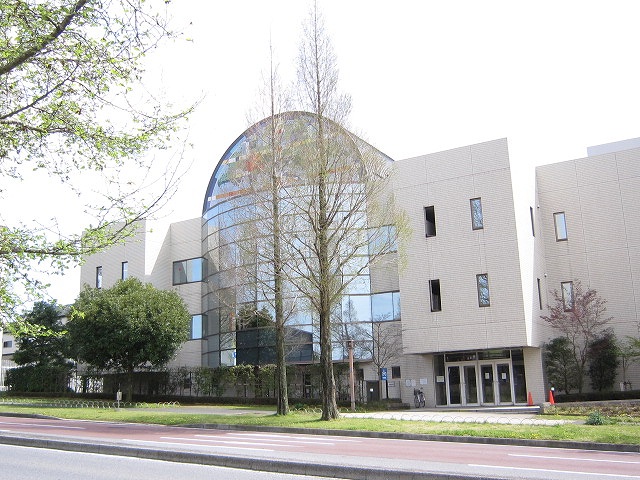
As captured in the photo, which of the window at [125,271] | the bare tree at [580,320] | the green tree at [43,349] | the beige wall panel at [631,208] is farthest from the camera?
the window at [125,271]

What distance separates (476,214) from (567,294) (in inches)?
267

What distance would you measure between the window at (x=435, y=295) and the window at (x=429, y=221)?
241cm

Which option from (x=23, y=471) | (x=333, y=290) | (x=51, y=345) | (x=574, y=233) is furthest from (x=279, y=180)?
(x=51, y=345)

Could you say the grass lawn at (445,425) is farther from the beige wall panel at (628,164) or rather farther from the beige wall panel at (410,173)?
the beige wall panel at (628,164)

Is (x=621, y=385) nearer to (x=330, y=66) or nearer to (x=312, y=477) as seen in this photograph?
(x=330, y=66)

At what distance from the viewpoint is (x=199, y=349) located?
4194cm

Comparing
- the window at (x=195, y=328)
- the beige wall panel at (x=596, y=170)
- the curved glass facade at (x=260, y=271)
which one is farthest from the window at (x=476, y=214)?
the window at (x=195, y=328)

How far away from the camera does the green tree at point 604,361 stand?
100.0 ft

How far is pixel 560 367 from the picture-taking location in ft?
101

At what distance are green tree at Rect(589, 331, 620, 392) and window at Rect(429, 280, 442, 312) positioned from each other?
24.2 feet

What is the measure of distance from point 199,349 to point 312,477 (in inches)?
1304

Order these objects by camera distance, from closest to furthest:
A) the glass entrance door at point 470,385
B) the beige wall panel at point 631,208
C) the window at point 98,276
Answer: the glass entrance door at point 470,385, the beige wall panel at point 631,208, the window at point 98,276

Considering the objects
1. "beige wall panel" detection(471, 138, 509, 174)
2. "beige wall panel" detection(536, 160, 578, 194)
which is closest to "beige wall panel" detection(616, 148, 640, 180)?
"beige wall panel" detection(536, 160, 578, 194)

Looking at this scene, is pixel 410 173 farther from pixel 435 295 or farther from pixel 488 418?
pixel 488 418
